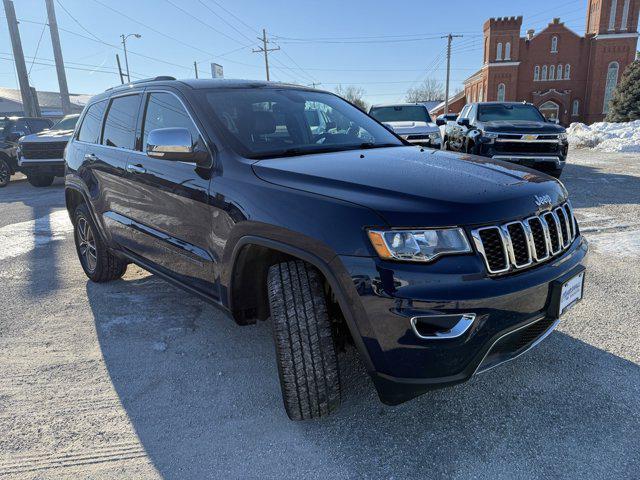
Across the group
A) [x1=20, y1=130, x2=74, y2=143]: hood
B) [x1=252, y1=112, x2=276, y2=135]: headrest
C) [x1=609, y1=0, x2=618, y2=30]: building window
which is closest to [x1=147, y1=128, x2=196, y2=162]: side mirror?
[x1=252, y1=112, x2=276, y2=135]: headrest

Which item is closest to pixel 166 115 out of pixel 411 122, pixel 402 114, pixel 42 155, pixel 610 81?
pixel 411 122

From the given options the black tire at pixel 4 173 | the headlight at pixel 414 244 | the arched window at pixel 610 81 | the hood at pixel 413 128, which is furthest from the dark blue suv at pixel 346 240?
the arched window at pixel 610 81

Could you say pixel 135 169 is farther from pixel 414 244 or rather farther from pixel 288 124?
pixel 414 244

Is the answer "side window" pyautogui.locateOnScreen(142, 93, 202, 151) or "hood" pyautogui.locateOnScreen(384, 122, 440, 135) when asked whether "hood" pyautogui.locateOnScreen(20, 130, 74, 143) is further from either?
"side window" pyautogui.locateOnScreen(142, 93, 202, 151)

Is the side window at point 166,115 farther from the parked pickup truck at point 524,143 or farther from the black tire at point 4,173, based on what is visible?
the black tire at point 4,173

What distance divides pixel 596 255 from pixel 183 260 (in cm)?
410

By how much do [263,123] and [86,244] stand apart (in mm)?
2735

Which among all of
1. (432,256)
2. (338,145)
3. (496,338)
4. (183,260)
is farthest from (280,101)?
(496,338)

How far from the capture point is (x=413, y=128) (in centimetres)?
1020

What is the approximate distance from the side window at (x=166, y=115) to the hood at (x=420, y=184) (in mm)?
680

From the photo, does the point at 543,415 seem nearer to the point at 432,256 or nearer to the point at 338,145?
the point at 432,256

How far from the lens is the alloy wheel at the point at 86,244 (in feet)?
14.6

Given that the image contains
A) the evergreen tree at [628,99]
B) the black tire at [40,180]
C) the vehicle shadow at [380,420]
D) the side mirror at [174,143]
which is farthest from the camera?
the evergreen tree at [628,99]

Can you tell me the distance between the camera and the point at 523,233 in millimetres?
2014
